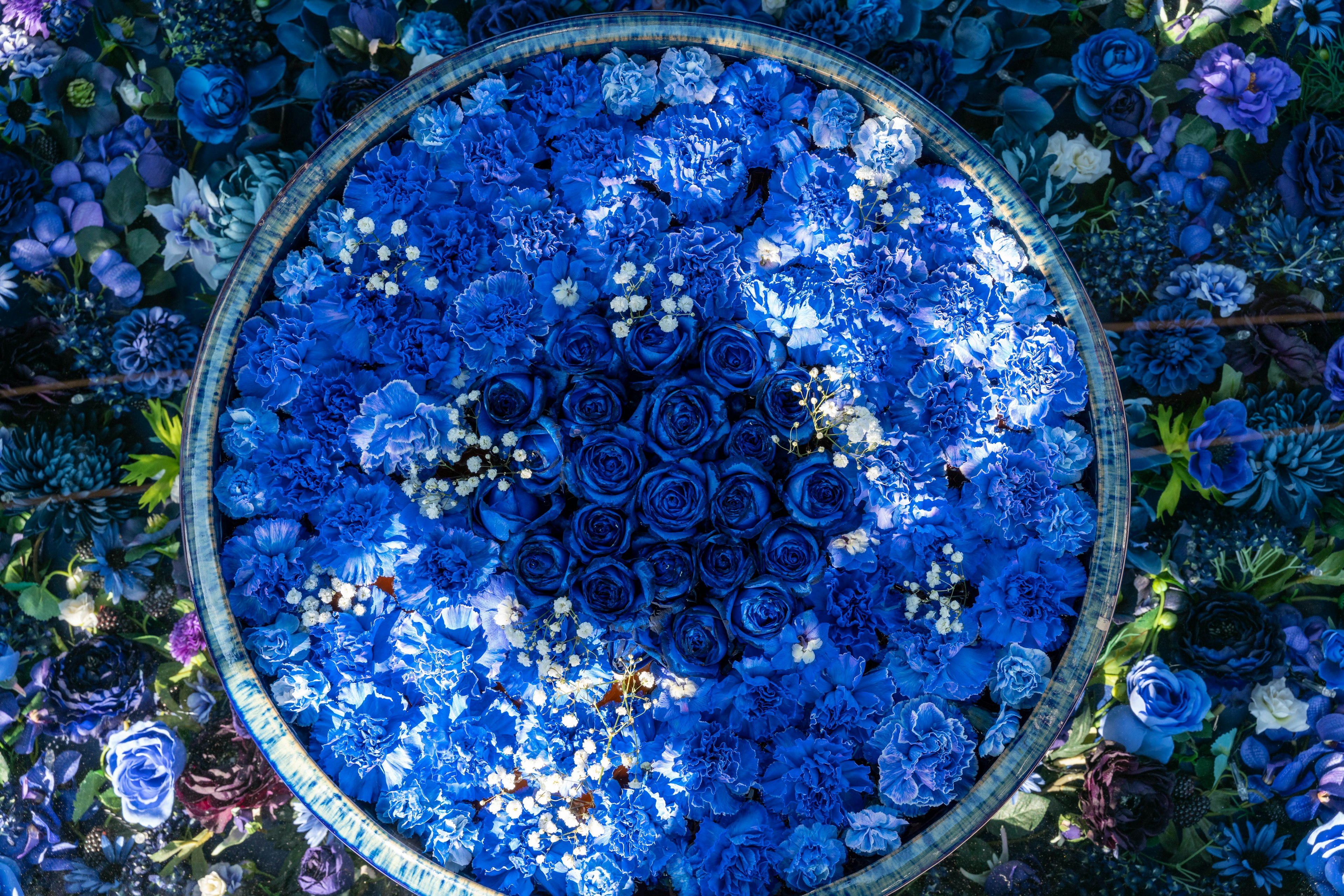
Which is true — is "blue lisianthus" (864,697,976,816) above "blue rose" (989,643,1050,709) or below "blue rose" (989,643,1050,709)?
below

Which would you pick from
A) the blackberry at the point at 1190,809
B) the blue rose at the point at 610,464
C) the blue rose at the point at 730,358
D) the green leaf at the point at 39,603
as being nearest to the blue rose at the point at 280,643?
the blue rose at the point at 610,464

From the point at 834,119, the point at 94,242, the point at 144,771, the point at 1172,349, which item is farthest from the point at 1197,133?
the point at 144,771

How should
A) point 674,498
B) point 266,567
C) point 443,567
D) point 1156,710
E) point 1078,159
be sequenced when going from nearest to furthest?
1. point 674,498
2. point 443,567
3. point 266,567
4. point 1156,710
5. point 1078,159

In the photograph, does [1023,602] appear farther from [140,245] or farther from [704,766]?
[140,245]

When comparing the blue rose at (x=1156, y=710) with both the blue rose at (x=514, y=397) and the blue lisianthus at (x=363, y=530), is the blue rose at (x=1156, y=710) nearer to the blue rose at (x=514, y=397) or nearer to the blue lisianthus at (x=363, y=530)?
the blue rose at (x=514, y=397)

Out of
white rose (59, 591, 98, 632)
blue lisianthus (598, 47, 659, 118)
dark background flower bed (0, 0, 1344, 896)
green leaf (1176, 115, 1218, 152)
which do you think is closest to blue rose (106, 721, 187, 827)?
dark background flower bed (0, 0, 1344, 896)

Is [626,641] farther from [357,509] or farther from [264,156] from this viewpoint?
[264,156]

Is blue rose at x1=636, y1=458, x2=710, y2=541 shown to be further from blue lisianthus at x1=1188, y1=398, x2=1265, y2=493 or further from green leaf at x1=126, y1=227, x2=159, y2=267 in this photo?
green leaf at x1=126, y1=227, x2=159, y2=267
